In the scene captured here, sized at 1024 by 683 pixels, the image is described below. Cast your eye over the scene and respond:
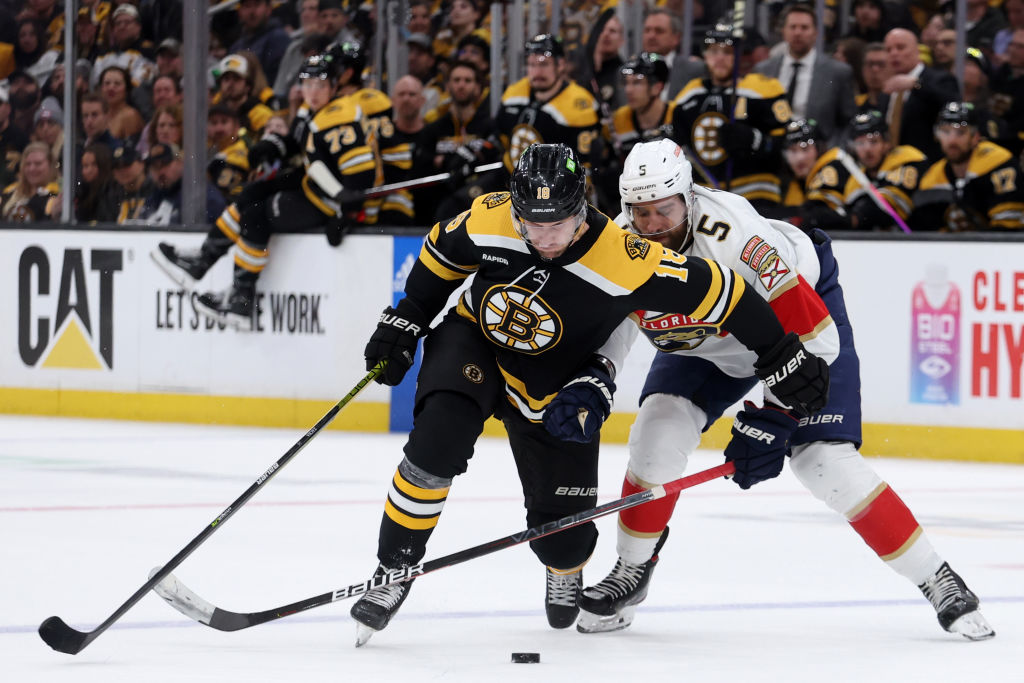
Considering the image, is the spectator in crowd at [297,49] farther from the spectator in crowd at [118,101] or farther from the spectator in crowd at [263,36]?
the spectator in crowd at [118,101]

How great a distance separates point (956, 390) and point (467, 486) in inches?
88.2

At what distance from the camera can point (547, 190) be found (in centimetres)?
316

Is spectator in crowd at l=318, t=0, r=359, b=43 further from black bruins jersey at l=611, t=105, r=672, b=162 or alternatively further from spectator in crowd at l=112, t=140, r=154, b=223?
black bruins jersey at l=611, t=105, r=672, b=162

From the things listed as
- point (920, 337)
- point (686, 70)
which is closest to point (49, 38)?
point (686, 70)

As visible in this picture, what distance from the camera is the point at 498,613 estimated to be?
365 centimetres

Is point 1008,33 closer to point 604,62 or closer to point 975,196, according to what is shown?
point 975,196

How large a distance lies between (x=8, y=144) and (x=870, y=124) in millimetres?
4752

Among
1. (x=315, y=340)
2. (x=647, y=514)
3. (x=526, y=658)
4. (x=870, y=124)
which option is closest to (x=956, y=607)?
(x=647, y=514)

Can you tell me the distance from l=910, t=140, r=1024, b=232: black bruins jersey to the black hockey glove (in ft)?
13.0

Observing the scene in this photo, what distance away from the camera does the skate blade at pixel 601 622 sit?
3.54 meters

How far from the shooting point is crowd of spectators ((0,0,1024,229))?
23.7 feet

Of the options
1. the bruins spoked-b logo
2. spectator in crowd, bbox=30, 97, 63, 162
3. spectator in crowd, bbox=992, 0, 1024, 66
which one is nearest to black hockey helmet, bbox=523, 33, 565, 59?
spectator in crowd, bbox=992, 0, 1024, 66

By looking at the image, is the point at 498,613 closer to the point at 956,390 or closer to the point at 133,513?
the point at 133,513

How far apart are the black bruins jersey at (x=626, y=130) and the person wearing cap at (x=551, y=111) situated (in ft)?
0.49
